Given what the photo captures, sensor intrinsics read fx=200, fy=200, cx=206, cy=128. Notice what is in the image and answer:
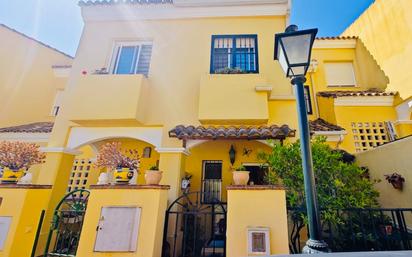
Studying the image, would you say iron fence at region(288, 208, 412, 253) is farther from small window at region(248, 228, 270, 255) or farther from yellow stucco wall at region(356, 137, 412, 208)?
small window at region(248, 228, 270, 255)

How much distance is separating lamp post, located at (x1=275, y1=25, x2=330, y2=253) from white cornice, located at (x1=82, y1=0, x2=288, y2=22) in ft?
23.3

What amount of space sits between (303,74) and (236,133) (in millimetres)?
3634

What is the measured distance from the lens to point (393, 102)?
10.5m

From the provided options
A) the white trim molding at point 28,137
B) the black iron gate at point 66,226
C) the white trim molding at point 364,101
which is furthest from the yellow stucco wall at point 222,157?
the white trim molding at point 28,137

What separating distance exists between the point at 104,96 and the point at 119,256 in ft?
19.4

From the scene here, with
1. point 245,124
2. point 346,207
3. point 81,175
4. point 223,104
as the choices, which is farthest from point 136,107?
point 346,207

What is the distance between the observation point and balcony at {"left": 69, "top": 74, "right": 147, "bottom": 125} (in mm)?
7805

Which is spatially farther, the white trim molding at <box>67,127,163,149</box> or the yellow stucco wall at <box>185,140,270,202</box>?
the yellow stucco wall at <box>185,140,270,202</box>

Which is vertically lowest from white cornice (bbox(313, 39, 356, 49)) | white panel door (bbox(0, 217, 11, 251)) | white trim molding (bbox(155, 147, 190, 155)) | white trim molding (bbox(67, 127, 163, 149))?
white panel door (bbox(0, 217, 11, 251))

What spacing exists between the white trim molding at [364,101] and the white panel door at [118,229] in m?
11.1

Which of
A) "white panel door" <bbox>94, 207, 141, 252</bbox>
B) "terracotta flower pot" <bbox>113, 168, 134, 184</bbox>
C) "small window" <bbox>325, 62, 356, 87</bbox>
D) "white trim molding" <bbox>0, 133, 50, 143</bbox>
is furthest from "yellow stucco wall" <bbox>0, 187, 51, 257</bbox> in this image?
"small window" <bbox>325, 62, 356, 87</bbox>

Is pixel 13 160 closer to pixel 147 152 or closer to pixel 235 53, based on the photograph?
pixel 147 152

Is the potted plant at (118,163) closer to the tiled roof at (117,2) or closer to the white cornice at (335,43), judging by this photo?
the tiled roof at (117,2)

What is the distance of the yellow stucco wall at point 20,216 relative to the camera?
5180 mm
